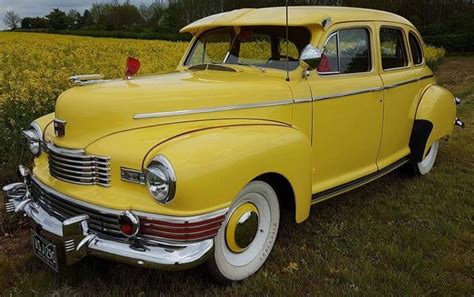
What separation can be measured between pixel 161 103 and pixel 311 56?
1163mm

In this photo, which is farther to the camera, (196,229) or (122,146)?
(122,146)

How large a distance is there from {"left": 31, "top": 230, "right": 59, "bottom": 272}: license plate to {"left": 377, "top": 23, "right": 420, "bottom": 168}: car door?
9.81 ft

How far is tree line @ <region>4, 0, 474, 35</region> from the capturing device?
57.0 ft

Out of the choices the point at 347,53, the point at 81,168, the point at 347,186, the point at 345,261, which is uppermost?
the point at 347,53

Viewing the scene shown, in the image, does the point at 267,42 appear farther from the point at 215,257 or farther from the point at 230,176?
the point at 215,257

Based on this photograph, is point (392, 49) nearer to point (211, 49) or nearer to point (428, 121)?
point (428, 121)

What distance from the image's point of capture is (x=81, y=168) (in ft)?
9.70

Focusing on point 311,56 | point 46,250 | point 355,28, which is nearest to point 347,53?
point 355,28

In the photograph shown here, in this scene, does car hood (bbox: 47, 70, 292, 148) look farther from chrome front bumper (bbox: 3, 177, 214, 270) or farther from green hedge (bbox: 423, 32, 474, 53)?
green hedge (bbox: 423, 32, 474, 53)

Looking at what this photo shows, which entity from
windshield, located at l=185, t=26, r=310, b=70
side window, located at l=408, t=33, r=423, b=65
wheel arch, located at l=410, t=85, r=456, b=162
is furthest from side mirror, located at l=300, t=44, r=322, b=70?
side window, located at l=408, t=33, r=423, b=65

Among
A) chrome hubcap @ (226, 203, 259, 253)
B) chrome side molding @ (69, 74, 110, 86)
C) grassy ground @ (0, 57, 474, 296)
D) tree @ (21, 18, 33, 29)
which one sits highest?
tree @ (21, 18, 33, 29)

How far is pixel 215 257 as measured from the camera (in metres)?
A: 2.95

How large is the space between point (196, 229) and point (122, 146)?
0.68m

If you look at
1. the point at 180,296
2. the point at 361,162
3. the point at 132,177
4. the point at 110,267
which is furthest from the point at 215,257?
the point at 361,162
